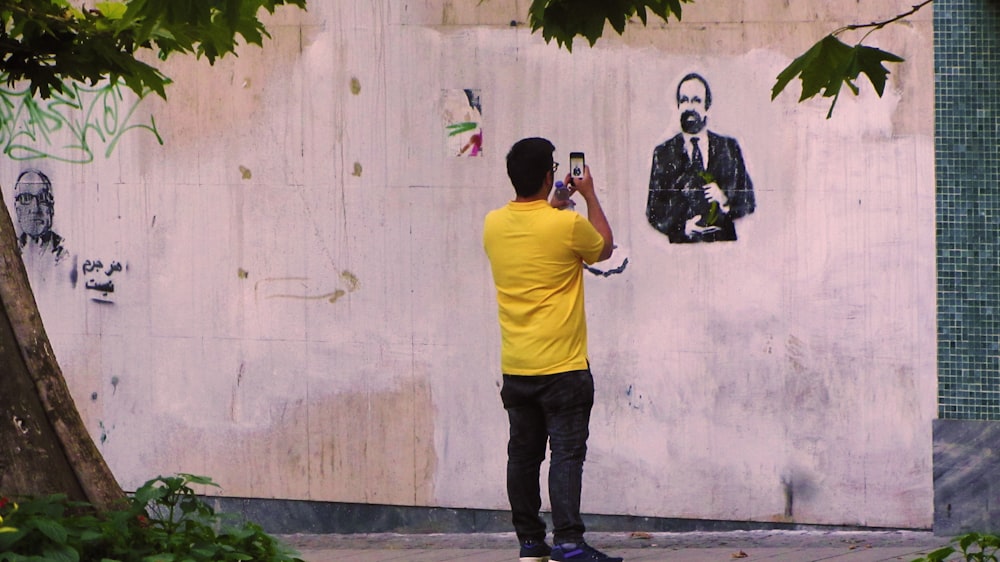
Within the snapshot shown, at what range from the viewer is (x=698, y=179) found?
24.2ft

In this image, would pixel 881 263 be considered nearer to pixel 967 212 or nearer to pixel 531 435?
pixel 967 212

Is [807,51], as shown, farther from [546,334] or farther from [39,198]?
[39,198]

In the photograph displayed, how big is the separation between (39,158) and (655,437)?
12.3ft

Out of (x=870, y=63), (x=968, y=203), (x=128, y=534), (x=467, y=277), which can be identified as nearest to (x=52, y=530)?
(x=128, y=534)

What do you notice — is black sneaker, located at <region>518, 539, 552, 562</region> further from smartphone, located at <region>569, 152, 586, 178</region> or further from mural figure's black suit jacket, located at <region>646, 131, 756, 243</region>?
smartphone, located at <region>569, 152, 586, 178</region>

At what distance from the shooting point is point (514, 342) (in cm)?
589

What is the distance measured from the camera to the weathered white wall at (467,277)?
7.21 meters

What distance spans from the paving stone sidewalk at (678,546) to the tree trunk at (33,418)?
2.44m

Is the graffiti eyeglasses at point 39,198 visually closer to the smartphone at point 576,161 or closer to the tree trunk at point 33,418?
the smartphone at point 576,161

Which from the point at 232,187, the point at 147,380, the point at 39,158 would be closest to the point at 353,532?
the point at 147,380

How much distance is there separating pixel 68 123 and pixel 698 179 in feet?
11.5

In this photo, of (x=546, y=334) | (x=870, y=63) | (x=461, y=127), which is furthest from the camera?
(x=461, y=127)

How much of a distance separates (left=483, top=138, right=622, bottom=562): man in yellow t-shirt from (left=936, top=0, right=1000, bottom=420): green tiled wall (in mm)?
2092

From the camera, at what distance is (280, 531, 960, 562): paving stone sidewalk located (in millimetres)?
6850
